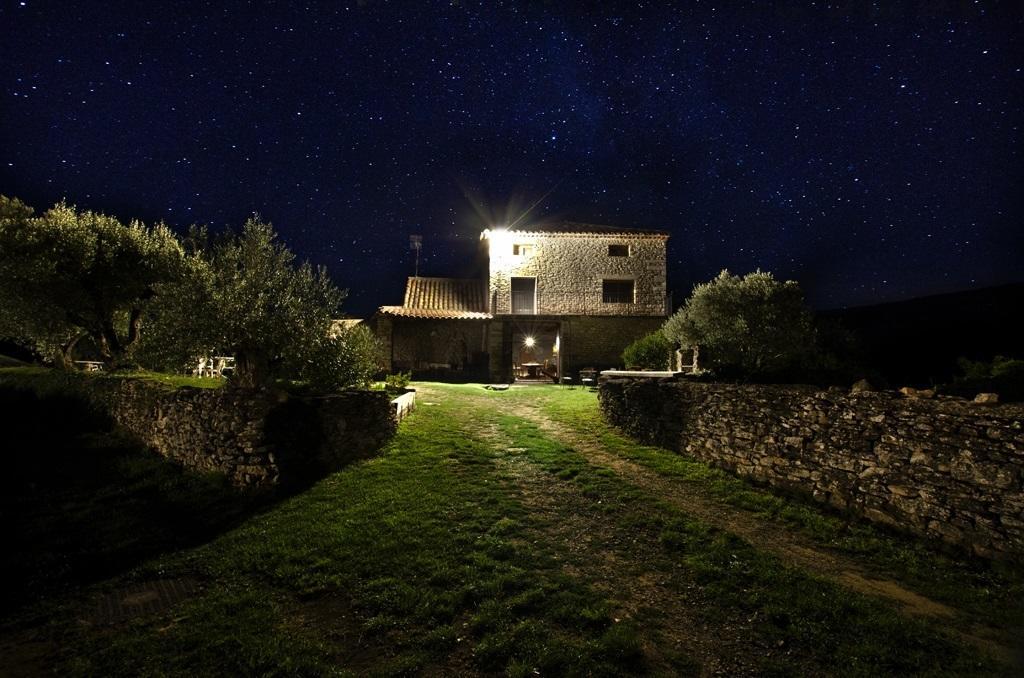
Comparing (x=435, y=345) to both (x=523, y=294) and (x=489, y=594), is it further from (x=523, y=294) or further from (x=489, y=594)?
(x=489, y=594)

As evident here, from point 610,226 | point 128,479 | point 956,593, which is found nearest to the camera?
point 956,593

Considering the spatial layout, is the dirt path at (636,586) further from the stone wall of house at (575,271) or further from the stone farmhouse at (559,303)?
the stone wall of house at (575,271)

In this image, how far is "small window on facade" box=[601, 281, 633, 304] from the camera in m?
27.6

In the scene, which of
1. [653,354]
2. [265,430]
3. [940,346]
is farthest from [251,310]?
[940,346]

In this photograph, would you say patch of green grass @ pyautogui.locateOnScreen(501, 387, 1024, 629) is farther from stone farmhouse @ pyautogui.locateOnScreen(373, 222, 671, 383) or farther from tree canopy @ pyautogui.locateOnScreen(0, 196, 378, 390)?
stone farmhouse @ pyautogui.locateOnScreen(373, 222, 671, 383)

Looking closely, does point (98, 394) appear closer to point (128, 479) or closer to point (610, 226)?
point (128, 479)

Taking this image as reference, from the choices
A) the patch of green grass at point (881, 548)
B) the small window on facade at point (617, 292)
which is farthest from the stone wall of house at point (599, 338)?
the patch of green grass at point (881, 548)

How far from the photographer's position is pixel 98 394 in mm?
13484

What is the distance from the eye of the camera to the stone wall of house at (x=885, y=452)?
572cm

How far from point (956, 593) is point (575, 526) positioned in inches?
185

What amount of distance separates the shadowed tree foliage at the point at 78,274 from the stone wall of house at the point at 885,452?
59.4 feet

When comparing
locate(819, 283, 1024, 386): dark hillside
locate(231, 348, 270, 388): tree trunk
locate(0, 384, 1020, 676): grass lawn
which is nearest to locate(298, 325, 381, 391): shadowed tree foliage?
locate(231, 348, 270, 388): tree trunk

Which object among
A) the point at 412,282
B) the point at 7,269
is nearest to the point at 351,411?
the point at 7,269

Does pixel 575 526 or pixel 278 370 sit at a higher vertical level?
pixel 278 370
